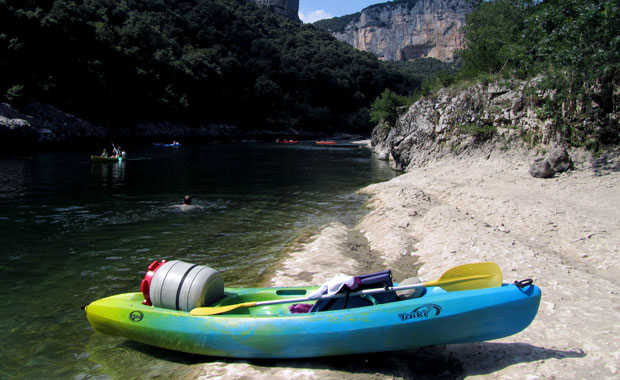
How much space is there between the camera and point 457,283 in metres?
5.66

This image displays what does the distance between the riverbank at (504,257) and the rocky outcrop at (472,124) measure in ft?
8.28

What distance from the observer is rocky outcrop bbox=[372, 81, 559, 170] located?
67.1 feet

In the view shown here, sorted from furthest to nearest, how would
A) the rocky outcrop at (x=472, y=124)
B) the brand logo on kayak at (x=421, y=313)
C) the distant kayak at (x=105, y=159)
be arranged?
the distant kayak at (x=105, y=159), the rocky outcrop at (x=472, y=124), the brand logo on kayak at (x=421, y=313)

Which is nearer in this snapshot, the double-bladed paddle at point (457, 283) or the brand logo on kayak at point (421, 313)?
the brand logo on kayak at point (421, 313)

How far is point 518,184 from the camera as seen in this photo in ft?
53.7

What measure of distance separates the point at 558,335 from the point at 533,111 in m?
18.1

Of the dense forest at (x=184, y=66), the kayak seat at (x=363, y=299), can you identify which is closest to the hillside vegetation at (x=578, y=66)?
the kayak seat at (x=363, y=299)

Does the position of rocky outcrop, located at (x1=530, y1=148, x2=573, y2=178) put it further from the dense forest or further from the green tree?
the dense forest

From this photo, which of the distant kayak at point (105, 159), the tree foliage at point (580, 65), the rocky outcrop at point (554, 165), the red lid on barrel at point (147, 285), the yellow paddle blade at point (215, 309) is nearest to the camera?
the yellow paddle blade at point (215, 309)

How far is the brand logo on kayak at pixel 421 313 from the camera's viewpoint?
16.3ft

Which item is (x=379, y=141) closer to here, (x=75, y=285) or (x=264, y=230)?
(x=264, y=230)

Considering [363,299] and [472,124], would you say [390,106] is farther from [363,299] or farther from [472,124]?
[363,299]

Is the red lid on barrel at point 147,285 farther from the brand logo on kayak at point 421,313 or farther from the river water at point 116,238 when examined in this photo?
the brand logo on kayak at point 421,313

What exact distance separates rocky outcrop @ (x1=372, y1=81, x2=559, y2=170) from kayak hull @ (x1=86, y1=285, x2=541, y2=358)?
16832 millimetres
